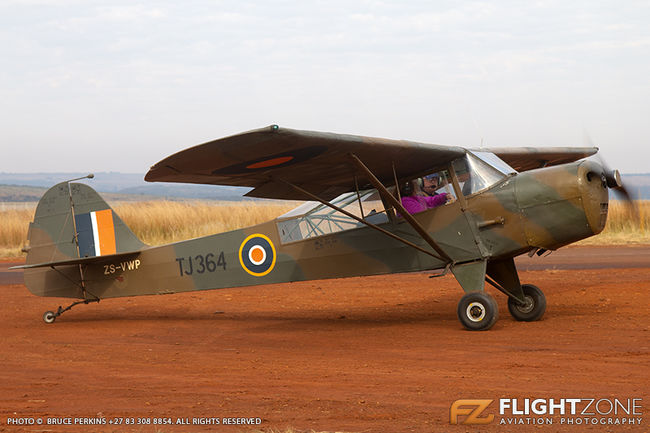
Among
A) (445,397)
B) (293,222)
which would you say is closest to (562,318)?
(293,222)

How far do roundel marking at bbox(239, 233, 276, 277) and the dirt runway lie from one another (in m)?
0.92

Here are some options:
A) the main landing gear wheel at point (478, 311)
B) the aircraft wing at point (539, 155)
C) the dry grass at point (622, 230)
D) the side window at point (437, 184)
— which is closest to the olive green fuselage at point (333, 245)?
the side window at point (437, 184)

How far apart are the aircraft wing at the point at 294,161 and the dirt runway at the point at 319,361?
84.0 inches

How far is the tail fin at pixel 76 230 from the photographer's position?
11.7 metres

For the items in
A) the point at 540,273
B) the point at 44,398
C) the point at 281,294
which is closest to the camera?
the point at 44,398

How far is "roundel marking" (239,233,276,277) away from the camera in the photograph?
10.7 m

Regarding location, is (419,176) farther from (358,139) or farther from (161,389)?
(161,389)

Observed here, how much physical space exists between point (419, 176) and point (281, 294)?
612cm

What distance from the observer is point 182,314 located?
12.6 metres

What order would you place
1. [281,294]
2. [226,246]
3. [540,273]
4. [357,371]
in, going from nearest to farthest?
[357,371], [226,246], [281,294], [540,273]

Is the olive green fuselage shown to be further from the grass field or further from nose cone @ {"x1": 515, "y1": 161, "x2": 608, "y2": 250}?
the grass field

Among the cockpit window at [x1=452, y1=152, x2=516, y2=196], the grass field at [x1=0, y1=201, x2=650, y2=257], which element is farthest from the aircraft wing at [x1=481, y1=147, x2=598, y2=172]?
the grass field at [x1=0, y1=201, x2=650, y2=257]

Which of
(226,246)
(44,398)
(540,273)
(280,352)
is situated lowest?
(44,398)

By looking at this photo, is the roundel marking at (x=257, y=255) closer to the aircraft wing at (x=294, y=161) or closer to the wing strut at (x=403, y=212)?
the aircraft wing at (x=294, y=161)
